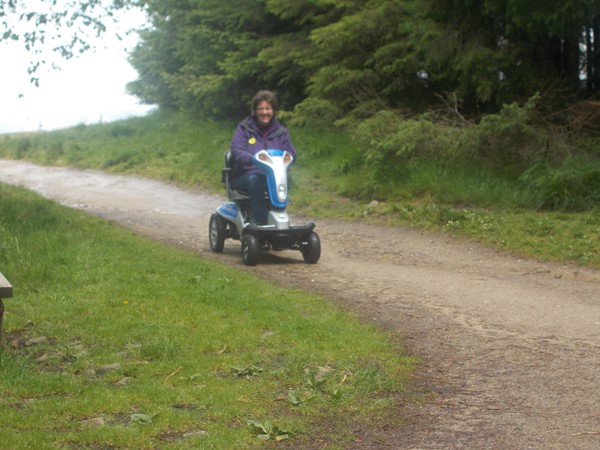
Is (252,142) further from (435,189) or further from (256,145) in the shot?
(435,189)

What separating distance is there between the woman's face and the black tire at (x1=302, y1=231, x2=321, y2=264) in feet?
4.80

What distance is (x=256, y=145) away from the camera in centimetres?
1198

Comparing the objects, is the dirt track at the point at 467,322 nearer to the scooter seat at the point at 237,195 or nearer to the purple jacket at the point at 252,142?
the scooter seat at the point at 237,195

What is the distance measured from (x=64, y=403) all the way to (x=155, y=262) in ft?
16.6

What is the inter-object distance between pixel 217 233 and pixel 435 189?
4463 mm

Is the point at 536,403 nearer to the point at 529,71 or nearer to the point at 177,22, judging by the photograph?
the point at 529,71

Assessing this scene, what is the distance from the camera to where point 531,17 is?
14.8m

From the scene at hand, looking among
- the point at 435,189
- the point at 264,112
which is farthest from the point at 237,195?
the point at 435,189

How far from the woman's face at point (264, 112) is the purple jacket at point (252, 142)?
88 millimetres

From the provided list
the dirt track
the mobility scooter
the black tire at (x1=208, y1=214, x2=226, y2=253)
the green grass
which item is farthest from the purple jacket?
the green grass

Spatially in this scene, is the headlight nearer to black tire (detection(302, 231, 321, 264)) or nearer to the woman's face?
black tire (detection(302, 231, 321, 264))

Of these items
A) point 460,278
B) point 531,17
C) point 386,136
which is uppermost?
point 531,17

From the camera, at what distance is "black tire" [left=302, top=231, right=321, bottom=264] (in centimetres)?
1183

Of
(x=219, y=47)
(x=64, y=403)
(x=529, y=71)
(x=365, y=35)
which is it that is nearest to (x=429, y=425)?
(x=64, y=403)
